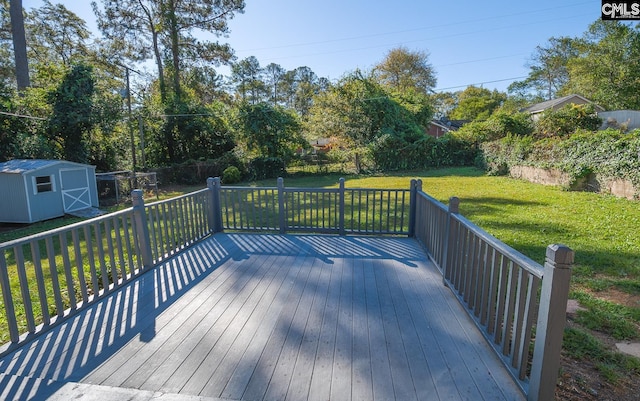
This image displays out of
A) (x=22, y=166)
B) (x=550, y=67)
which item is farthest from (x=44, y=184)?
(x=550, y=67)

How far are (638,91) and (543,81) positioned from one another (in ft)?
48.9

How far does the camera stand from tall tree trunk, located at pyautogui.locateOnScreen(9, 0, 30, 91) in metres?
13.2

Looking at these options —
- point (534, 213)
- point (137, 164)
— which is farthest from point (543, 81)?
point (137, 164)

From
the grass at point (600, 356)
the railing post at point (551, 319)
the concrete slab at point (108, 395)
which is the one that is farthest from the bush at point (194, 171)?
the railing post at point (551, 319)

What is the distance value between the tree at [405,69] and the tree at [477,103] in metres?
8.25

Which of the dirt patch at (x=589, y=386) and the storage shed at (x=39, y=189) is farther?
the storage shed at (x=39, y=189)

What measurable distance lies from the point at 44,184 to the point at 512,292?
1232 centimetres

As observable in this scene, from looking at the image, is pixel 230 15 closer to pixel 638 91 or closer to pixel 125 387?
pixel 125 387

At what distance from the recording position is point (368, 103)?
679 inches

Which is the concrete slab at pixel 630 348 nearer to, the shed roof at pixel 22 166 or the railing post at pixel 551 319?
the railing post at pixel 551 319

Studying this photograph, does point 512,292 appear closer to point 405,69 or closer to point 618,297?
point 618,297

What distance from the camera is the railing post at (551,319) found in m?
1.29

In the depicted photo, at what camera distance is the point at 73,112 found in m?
12.5

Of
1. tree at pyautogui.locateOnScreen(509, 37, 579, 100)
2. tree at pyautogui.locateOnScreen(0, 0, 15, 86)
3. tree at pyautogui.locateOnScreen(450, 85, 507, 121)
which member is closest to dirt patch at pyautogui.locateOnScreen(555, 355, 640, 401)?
tree at pyautogui.locateOnScreen(0, 0, 15, 86)
